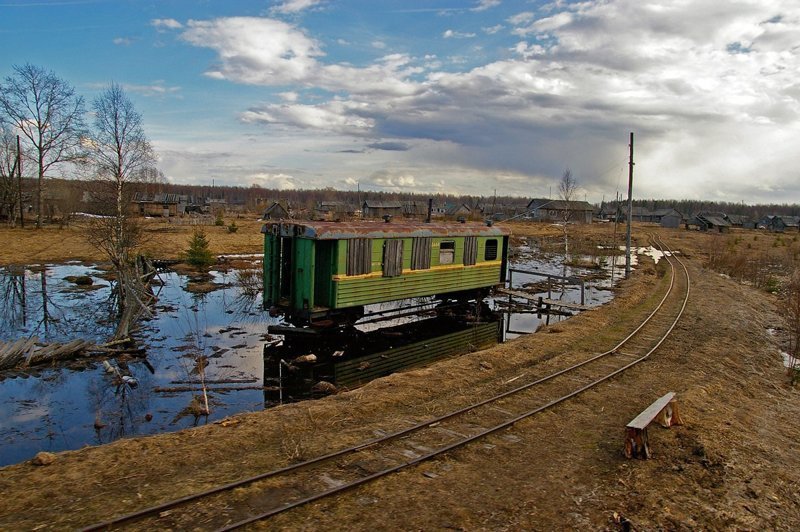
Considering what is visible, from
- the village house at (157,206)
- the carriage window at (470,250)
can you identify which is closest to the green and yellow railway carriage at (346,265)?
the carriage window at (470,250)

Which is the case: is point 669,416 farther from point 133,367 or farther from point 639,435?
point 133,367

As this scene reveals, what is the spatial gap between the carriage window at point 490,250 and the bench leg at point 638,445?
13.0 metres

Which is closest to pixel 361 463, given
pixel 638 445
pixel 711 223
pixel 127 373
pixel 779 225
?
pixel 638 445

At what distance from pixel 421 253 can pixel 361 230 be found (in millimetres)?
2835

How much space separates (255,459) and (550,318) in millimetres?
15543

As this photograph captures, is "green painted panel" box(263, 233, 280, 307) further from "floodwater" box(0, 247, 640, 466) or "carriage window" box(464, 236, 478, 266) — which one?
"carriage window" box(464, 236, 478, 266)

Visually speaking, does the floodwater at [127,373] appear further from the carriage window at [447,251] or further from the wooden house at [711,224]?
the wooden house at [711,224]

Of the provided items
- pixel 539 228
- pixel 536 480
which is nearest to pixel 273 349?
pixel 536 480

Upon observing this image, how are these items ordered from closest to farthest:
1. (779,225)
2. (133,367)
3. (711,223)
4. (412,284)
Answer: (133,367), (412,284), (711,223), (779,225)

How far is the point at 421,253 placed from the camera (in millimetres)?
17188

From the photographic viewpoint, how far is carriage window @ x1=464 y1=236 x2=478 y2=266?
62.8ft

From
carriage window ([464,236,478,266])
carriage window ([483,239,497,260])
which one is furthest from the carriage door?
carriage window ([483,239,497,260])

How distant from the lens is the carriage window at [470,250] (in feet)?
62.8

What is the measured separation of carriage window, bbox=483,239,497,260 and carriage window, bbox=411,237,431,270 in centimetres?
355
